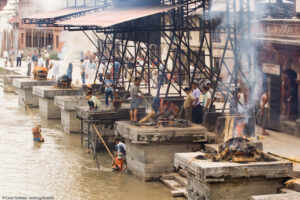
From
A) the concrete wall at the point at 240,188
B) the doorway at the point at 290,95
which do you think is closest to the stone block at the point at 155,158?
the concrete wall at the point at 240,188

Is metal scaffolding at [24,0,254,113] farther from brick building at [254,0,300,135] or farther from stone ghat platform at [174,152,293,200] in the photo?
stone ghat platform at [174,152,293,200]

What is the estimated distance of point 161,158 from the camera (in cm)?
1798

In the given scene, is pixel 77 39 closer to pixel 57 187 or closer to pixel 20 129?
pixel 20 129

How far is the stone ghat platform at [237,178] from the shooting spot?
1389 cm

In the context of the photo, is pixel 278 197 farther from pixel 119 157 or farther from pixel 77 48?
pixel 77 48

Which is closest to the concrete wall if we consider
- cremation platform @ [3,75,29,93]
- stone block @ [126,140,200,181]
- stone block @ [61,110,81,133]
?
stone block @ [126,140,200,181]

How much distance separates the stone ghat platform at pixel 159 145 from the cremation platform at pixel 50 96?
35.7 ft

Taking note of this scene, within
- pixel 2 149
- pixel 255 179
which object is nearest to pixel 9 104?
pixel 2 149

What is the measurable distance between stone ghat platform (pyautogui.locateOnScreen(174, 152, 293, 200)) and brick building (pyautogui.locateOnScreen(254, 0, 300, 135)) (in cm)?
740

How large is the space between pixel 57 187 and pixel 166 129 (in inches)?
126

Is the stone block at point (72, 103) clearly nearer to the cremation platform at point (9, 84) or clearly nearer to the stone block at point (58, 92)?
the stone block at point (58, 92)

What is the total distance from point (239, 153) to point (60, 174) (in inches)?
258

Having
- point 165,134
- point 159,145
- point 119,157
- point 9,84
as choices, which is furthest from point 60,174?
point 9,84

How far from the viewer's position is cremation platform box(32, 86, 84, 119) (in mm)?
28844
